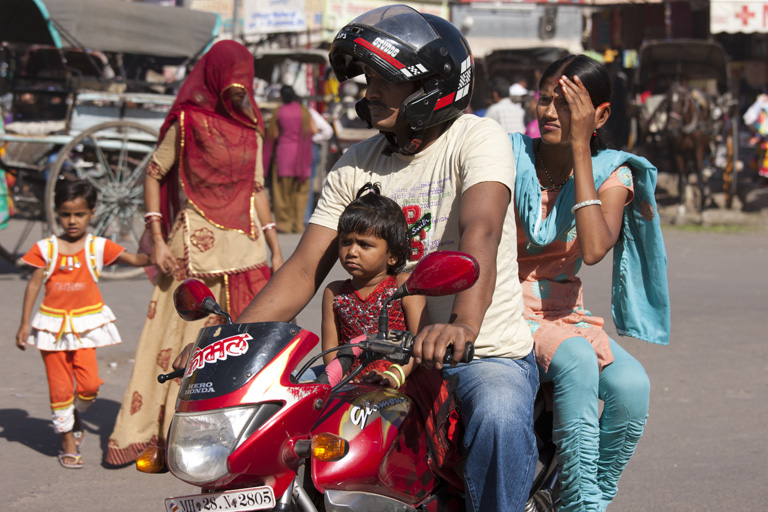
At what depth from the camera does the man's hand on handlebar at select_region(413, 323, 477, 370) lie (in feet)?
6.51

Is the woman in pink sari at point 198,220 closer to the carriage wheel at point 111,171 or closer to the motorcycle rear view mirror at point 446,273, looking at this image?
the motorcycle rear view mirror at point 446,273

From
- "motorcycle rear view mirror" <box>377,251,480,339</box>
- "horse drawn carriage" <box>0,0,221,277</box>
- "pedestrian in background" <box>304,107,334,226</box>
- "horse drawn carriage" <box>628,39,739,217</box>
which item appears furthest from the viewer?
"horse drawn carriage" <box>628,39,739,217</box>

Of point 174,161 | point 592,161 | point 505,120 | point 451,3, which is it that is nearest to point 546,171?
point 592,161

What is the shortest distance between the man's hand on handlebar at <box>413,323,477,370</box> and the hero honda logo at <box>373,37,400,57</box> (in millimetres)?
781

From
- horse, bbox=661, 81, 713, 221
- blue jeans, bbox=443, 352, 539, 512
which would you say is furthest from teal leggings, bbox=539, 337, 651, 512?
horse, bbox=661, 81, 713, 221

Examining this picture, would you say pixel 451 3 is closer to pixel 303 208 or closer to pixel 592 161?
pixel 303 208

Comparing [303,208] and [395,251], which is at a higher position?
[395,251]

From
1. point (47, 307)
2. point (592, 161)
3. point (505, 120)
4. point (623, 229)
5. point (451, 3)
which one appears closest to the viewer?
point (592, 161)

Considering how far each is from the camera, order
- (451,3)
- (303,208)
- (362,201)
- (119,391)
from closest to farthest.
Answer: (362,201) → (119,391) → (303,208) → (451,3)

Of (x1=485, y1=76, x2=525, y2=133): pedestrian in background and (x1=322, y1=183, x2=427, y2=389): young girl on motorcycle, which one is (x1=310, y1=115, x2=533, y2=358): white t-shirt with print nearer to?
(x1=322, y1=183, x2=427, y2=389): young girl on motorcycle

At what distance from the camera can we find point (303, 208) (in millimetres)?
13188

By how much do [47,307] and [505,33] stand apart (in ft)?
52.4

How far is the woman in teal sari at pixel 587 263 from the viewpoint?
2826 mm

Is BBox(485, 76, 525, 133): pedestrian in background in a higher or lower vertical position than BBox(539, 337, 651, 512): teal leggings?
higher
